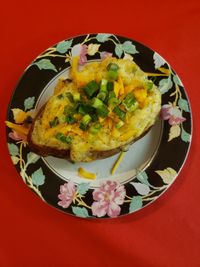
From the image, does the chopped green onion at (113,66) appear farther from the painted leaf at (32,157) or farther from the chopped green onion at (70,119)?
the painted leaf at (32,157)

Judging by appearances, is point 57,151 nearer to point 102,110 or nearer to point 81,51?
point 102,110

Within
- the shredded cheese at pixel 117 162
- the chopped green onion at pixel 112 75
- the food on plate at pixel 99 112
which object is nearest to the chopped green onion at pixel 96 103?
the food on plate at pixel 99 112

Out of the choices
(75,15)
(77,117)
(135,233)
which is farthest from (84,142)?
(75,15)

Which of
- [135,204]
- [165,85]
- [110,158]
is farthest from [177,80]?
[135,204]

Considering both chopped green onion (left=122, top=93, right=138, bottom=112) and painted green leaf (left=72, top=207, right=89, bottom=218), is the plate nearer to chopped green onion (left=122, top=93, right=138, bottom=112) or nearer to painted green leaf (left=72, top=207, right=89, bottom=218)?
painted green leaf (left=72, top=207, right=89, bottom=218)

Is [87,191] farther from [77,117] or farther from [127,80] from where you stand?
[127,80]

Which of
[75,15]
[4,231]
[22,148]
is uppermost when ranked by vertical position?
[75,15]

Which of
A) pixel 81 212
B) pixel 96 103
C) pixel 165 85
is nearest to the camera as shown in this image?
pixel 96 103
